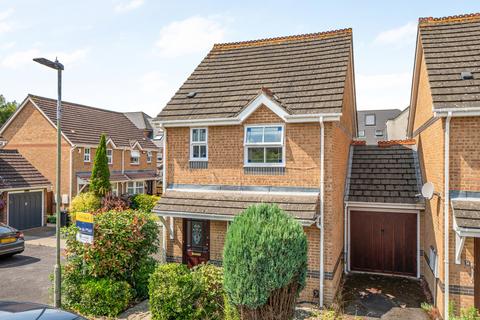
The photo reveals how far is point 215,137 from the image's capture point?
1175cm

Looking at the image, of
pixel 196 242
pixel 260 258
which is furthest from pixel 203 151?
pixel 260 258

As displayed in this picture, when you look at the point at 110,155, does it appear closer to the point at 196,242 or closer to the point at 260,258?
the point at 196,242

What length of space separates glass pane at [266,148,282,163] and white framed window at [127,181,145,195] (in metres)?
22.0

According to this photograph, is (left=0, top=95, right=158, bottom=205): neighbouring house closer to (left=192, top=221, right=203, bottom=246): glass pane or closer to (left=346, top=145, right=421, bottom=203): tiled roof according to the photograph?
(left=192, top=221, right=203, bottom=246): glass pane

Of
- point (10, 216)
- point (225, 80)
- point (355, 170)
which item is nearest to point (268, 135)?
point (225, 80)

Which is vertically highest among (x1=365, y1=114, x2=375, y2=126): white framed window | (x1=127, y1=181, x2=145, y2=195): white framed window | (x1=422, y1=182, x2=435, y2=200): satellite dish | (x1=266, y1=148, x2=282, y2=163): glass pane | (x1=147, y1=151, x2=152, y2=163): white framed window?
(x1=365, y1=114, x2=375, y2=126): white framed window

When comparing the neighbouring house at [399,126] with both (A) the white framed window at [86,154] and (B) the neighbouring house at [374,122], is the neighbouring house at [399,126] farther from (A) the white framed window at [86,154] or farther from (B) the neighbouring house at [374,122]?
(A) the white framed window at [86,154]

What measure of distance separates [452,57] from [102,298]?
1279 centimetres

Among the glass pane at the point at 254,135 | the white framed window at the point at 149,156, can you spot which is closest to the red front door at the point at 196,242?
the glass pane at the point at 254,135

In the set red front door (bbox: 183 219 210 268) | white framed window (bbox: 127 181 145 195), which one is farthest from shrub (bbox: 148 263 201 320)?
white framed window (bbox: 127 181 145 195)

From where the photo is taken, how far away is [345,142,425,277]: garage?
40.2 feet

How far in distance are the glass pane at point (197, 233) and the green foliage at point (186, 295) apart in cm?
283

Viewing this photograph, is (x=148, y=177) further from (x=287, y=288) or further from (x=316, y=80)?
(x=287, y=288)

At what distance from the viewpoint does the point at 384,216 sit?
12.8 metres
